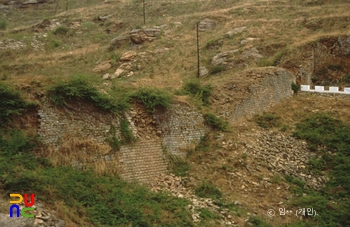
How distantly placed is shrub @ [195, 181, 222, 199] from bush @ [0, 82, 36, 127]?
20.2 feet

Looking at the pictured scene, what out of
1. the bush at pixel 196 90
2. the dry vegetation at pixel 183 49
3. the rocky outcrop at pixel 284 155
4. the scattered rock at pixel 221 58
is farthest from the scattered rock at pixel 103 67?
the rocky outcrop at pixel 284 155

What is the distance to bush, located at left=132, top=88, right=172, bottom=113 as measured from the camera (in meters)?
11.8

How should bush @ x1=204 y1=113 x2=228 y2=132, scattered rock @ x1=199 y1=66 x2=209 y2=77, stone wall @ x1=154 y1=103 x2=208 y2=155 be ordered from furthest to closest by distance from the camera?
scattered rock @ x1=199 y1=66 x2=209 y2=77, bush @ x1=204 y1=113 x2=228 y2=132, stone wall @ x1=154 y1=103 x2=208 y2=155

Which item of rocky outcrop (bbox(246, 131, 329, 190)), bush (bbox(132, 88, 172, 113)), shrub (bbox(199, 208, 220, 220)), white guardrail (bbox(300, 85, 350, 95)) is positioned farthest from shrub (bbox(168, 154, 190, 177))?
white guardrail (bbox(300, 85, 350, 95))

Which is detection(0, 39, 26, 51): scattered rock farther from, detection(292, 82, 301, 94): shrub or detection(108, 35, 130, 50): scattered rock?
detection(292, 82, 301, 94): shrub

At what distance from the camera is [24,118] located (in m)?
9.77

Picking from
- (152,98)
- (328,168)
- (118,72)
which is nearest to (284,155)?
(328,168)

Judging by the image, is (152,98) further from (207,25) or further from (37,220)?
(207,25)

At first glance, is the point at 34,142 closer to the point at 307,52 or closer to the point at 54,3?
the point at 307,52

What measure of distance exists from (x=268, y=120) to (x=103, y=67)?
13454mm

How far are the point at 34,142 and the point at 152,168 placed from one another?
4.03m

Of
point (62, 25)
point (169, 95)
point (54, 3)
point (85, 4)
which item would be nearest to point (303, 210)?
point (169, 95)

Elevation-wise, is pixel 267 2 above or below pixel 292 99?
above

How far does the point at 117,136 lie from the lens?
A: 10.9m
